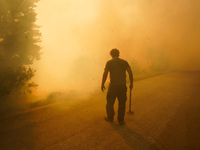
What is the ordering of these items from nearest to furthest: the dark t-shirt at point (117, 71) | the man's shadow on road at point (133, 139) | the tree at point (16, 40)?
the man's shadow on road at point (133, 139), the dark t-shirt at point (117, 71), the tree at point (16, 40)

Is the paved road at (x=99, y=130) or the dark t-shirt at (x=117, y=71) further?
the dark t-shirt at (x=117, y=71)

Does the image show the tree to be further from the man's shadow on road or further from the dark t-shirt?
the man's shadow on road

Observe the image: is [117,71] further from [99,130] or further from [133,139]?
[133,139]

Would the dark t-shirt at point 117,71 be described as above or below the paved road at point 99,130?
above

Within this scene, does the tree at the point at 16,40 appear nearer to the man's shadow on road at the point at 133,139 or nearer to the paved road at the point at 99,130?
the paved road at the point at 99,130

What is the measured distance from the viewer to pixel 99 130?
150 inches

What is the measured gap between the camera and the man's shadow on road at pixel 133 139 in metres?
3.10

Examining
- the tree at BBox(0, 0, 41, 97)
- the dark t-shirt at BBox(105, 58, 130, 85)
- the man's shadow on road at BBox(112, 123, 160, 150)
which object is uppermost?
the tree at BBox(0, 0, 41, 97)

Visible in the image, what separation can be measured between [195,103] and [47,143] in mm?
5750

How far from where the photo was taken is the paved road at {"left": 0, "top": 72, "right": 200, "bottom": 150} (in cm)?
316

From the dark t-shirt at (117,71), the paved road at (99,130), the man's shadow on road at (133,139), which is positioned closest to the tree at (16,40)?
the paved road at (99,130)

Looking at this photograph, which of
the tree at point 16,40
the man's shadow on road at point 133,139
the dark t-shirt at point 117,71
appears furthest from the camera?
the tree at point 16,40

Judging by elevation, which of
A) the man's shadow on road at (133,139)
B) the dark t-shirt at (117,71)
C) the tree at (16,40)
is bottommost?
the man's shadow on road at (133,139)

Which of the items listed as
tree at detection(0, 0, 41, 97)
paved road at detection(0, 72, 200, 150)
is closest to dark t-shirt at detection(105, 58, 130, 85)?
paved road at detection(0, 72, 200, 150)
